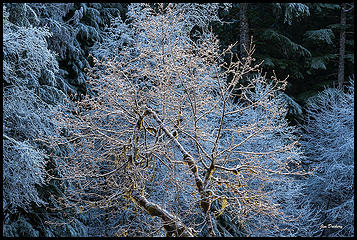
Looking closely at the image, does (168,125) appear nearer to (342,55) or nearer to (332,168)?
(332,168)

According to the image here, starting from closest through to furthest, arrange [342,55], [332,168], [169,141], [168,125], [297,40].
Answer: [169,141]
[168,125]
[332,168]
[342,55]
[297,40]

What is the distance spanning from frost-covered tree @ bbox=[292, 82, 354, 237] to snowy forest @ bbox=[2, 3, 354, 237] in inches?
2.4

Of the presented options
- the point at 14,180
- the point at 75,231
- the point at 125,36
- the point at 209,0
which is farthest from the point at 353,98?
the point at 14,180

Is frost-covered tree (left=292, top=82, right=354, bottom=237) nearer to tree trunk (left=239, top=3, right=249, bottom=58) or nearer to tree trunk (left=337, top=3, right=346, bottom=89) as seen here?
tree trunk (left=337, top=3, right=346, bottom=89)

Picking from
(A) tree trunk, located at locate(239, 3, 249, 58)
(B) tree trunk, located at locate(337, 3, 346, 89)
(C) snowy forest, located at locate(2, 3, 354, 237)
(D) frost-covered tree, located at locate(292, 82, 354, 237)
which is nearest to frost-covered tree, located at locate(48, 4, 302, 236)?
(C) snowy forest, located at locate(2, 3, 354, 237)

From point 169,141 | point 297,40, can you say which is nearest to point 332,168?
point 297,40

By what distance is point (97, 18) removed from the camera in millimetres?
10953

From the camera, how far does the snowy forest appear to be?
459cm

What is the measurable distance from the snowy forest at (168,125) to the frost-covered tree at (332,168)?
0.06 metres

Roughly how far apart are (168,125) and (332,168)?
6.11m

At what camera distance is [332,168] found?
10445 mm

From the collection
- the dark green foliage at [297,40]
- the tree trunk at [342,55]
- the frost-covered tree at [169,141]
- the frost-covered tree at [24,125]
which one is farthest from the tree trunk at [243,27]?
the frost-covered tree at [24,125]

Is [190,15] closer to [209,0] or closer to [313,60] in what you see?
[209,0]

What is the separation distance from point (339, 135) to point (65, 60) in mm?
8964
